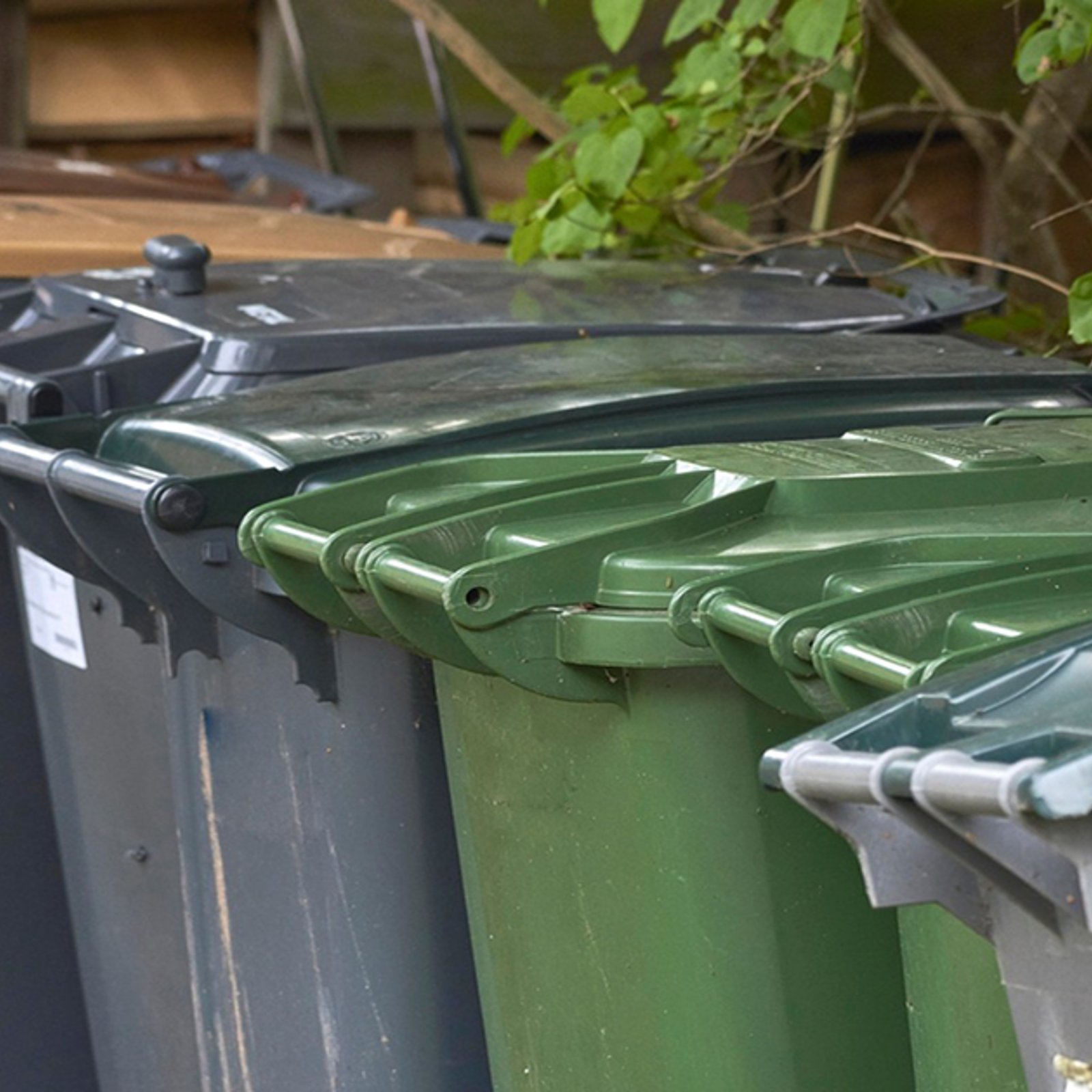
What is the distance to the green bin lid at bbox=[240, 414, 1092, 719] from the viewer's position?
1382 millimetres

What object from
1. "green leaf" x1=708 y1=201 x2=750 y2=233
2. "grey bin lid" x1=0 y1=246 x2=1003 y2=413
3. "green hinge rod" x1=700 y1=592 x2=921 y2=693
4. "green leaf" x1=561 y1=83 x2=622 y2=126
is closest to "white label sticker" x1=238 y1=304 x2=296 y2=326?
"grey bin lid" x1=0 y1=246 x2=1003 y2=413

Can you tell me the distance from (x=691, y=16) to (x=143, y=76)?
4659mm

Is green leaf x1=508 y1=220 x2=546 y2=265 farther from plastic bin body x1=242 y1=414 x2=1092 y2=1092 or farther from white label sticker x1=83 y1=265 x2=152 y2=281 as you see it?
plastic bin body x1=242 y1=414 x2=1092 y2=1092

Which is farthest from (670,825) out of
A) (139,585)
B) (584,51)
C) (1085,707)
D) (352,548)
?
(584,51)

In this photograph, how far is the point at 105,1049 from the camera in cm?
260

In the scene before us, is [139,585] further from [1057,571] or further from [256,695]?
[1057,571]

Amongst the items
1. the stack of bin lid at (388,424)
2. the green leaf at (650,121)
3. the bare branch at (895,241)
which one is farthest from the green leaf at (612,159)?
the stack of bin lid at (388,424)

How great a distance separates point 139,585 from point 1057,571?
0.95 metres

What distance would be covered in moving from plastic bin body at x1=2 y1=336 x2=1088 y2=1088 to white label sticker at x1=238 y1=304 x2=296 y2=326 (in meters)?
0.21

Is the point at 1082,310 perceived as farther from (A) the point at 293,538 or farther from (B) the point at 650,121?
(A) the point at 293,538

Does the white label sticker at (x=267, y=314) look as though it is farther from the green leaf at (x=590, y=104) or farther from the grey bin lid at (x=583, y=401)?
the green leaf at (x=590, y=104)

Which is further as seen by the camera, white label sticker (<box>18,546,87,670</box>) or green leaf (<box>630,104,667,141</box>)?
green leaf (<box>630,104,667,141</box>)

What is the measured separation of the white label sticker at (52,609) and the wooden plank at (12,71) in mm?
4712

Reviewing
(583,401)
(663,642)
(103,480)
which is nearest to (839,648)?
(663,642)
